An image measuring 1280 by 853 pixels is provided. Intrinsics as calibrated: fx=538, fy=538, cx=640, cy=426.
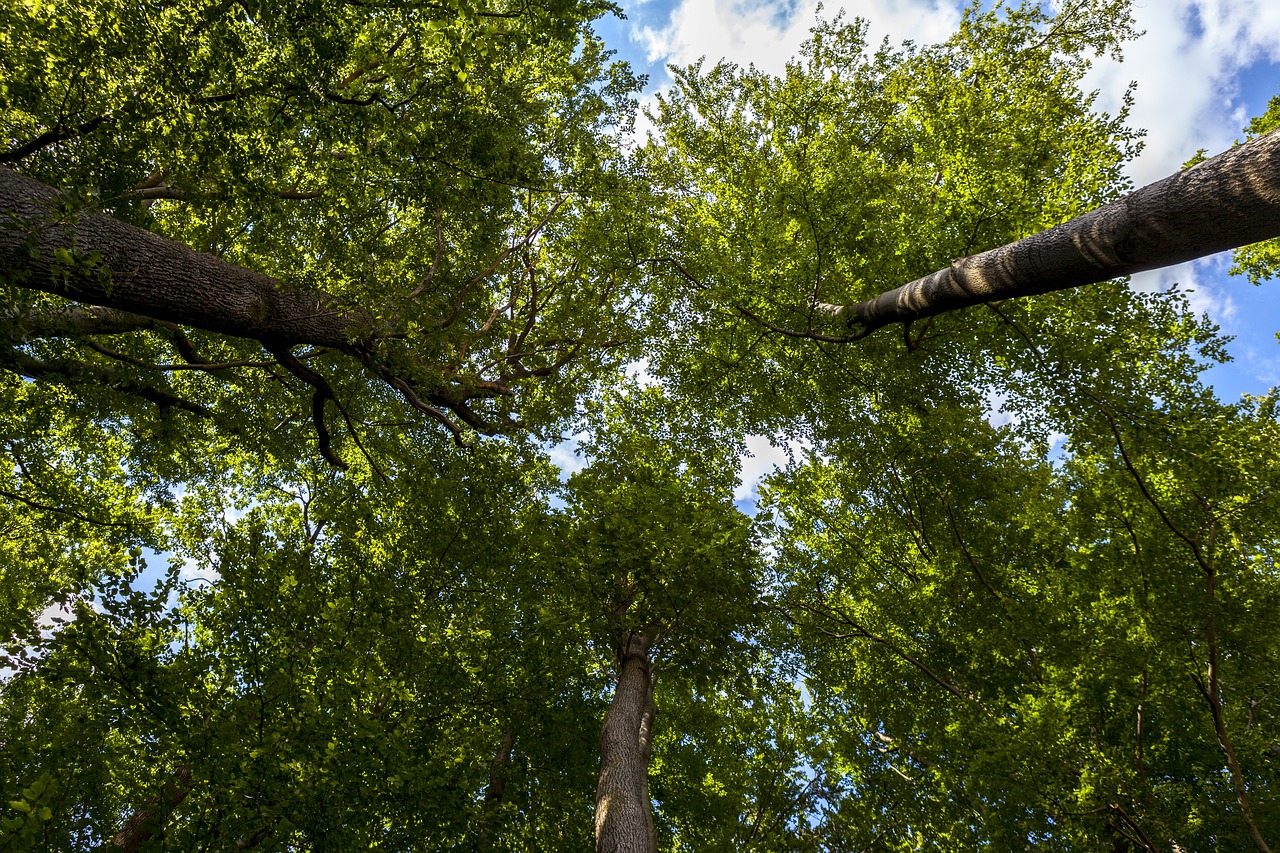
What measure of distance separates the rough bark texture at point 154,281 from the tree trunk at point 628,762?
639 cm

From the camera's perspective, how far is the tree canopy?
5.28 meters

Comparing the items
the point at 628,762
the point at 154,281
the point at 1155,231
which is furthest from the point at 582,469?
the point at 1155,231

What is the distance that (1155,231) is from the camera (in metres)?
3.21

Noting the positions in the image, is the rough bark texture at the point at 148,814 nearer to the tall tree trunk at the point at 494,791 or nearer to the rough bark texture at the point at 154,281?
the tall tree trunk at the point at 494,791

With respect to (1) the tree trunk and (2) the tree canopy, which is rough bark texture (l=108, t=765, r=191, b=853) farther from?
(1) the tree trunk

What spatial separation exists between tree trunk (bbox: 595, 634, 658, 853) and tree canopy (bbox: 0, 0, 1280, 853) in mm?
72

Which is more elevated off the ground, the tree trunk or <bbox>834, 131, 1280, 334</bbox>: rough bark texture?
<bbox>834, 131, 1280, 334</bbox>: rough bark texture

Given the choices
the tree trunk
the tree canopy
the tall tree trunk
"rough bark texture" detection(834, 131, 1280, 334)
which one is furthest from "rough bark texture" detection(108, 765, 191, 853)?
"rough bark texture" detection(834, 131, 1280, 334)

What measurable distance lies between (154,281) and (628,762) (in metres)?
7.52

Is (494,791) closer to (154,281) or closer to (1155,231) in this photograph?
(154,281)

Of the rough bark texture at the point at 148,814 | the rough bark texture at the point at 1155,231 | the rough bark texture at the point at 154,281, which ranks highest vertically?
the rough bark texture at the point at 154,281

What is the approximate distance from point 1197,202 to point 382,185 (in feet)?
24.4

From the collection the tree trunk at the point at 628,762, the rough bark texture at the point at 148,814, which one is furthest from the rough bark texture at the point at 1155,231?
the rough bark texture at the point at 148,814

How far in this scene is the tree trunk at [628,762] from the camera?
6266mm
